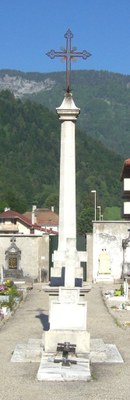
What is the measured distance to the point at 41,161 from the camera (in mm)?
140375

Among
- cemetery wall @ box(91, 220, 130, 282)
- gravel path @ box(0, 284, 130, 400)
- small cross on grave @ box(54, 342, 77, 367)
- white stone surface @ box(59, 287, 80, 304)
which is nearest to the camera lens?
gravel path @ box(0, 284, 130, 400)

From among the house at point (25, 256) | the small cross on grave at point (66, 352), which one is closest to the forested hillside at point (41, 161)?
the house at point (25, 256)

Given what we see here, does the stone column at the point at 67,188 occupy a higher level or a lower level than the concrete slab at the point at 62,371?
higher

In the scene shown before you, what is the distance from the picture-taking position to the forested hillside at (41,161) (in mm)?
124188

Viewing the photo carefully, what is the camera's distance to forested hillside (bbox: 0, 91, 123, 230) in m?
124

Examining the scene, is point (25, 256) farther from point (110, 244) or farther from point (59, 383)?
point (59, 383)

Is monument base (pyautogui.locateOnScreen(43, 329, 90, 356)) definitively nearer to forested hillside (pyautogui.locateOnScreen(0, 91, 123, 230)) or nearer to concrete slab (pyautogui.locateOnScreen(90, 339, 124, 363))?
concrete slab (pyautogui.locateOnScreen(90, 339, 124, 363))

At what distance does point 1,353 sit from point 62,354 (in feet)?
5.99

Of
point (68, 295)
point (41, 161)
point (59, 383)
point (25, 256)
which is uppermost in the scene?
point (41, 161)

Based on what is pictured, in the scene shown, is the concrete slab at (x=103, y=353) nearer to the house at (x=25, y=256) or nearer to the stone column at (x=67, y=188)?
the stone column at (x=67, y=188)

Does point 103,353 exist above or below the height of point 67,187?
below

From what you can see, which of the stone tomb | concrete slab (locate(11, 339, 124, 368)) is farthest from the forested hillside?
the stone tomb

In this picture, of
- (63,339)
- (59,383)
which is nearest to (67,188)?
(63,339)

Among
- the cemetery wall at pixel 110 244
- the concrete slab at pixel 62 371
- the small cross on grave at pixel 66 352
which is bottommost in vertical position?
the concrete slab at pixel 62 371
